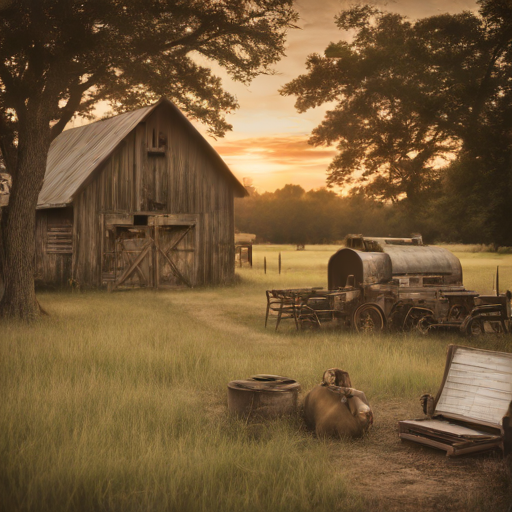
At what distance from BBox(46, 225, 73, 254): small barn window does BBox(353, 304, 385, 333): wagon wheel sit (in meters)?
13.8

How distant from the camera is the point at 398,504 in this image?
546 cm

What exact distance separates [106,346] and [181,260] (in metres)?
14.5

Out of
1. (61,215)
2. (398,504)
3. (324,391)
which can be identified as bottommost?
(398,504)

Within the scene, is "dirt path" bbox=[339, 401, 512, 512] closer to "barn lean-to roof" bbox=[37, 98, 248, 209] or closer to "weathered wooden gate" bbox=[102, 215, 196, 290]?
"barn lean-to roof" bbox=[37, 98, 248, 209]

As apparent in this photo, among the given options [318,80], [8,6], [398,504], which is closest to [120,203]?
[318,80]

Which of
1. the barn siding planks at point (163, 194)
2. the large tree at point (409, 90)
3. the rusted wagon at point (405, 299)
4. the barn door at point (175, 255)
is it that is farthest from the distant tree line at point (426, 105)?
the barn door at point (175, 255)

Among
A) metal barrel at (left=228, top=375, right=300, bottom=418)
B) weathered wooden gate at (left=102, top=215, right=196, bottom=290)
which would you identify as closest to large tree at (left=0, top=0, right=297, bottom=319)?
weathered wooden gate at (left=102, top=215, right=196, bottom=290)

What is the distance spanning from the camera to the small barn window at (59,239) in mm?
24703

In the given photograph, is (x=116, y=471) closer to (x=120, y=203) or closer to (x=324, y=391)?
(x=324, y=391)

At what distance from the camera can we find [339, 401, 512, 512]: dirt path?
18.0ft

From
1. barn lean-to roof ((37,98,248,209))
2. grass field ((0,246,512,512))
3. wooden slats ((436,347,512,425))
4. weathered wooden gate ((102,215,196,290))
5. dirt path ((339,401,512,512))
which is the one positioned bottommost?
dirt path ((339,401,512,512))

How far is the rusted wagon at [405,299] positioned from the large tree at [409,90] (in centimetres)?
346

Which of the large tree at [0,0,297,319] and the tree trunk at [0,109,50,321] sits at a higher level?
the large tree at [0,0,297,319]

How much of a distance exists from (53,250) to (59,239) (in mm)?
497
